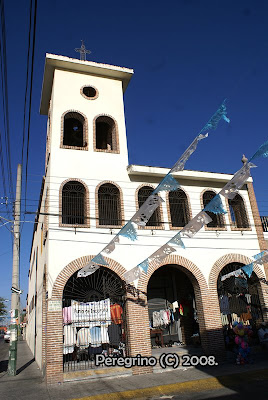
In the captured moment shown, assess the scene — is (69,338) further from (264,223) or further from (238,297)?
(264,223)

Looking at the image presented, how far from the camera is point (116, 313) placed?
440 inches

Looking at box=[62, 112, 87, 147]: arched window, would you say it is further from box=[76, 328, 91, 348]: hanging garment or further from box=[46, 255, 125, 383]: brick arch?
box=[76, 328, 91, 348]: hanging garment

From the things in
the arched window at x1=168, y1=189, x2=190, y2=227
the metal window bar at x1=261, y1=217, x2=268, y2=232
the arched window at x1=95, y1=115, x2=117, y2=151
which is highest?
the arched window at x1=95, y1=115, x2=117, y2=151

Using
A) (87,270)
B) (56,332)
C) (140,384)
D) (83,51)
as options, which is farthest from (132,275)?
(83,51)

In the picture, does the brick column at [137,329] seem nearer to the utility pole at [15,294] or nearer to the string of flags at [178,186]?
the string of flags at [178,186]

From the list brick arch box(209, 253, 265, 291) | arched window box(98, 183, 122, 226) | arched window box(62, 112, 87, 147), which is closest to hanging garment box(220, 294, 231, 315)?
brick arch box(209, 253, 265, 291)

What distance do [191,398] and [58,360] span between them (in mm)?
4203

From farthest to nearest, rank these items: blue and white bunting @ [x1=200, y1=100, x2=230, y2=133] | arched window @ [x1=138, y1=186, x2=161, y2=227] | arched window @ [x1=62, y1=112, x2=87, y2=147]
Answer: arched window @ [x1=62, y1=112, x2=87, y2=147]
arched window @ [x1=138, y1=186, x2=161, y2=227]
blue and white bunting @ [x1=200, y1=100, x2=230, y2=133]

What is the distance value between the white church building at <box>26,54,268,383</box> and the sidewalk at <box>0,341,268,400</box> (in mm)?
558

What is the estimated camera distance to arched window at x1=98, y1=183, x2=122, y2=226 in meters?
12.4

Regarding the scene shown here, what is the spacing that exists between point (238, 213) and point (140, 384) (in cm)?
848

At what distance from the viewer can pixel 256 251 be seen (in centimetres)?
1336

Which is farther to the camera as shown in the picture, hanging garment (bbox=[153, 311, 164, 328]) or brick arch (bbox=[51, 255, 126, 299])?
hanging garment (bbox=[153, 311, 164, 328])

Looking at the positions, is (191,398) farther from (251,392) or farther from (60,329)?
(60,329)
